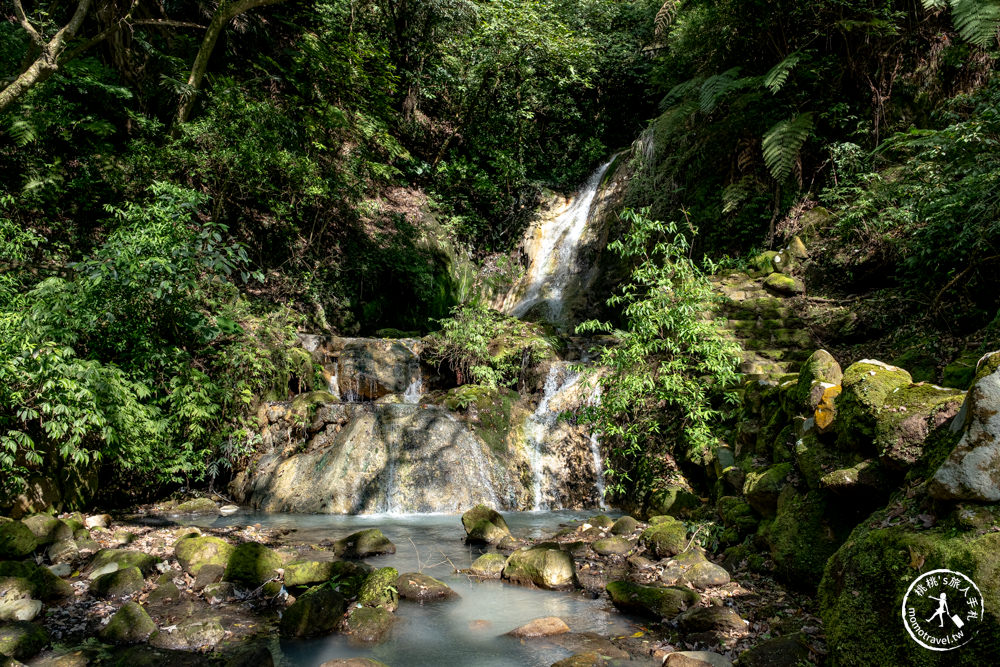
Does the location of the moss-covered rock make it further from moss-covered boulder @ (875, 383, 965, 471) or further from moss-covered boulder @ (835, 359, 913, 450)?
moss-covered boulder @ (835, 359, 913, 450)

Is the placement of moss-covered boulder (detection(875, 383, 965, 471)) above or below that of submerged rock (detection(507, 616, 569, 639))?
above

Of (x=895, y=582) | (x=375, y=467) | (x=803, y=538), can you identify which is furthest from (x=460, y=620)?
(x=375, y=467)

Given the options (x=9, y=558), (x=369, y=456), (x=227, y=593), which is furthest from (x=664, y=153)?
(x=9, y=558)

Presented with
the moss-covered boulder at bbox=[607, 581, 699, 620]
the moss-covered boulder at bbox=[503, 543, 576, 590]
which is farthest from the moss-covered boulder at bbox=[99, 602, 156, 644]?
the moss-covered boulder at bbox=[607, 581, 699, 620]

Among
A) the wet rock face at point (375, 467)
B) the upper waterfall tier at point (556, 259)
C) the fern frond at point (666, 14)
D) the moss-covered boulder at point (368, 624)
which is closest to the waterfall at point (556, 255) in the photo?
the upper waterfall tier at point (556, 259)

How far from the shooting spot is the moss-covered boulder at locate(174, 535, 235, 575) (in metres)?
4.62

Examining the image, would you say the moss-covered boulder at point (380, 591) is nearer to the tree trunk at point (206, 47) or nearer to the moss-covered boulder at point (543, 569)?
the moss-covered boulder at point (543, 569)

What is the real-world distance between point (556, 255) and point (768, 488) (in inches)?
427

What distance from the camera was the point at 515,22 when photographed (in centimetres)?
1544

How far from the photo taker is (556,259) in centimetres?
1456

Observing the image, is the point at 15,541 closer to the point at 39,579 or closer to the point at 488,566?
the point at 39,579

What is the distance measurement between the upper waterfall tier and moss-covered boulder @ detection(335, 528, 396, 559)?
8.02 metres

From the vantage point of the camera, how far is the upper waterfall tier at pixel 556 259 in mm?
13375

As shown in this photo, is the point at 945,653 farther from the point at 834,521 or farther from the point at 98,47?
the point at 98,47
